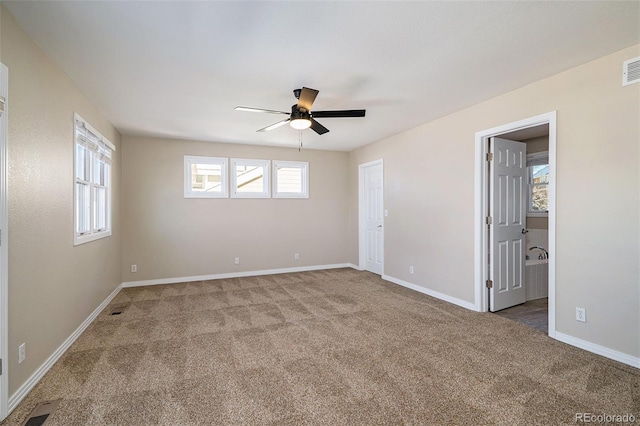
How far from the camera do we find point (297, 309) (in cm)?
386

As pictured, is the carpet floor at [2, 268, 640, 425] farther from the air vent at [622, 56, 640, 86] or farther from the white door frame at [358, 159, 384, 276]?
the white door frame at [358, 159, 384, 276]

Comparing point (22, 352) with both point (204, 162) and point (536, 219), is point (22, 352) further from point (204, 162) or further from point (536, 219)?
point (536, 219)

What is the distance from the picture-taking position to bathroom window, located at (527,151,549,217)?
489 centimetres

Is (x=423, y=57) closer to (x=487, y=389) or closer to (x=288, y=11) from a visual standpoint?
(x=288, y=11)

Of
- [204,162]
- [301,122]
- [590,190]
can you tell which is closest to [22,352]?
[301,122]

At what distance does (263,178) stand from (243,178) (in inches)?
15.3

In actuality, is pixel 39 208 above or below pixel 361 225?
above

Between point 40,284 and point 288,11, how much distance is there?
8.93ft

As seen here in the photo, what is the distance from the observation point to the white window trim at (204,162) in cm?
541

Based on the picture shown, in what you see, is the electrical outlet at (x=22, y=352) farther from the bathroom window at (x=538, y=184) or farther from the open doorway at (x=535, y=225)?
the bathroom window at (x=538, y=184)

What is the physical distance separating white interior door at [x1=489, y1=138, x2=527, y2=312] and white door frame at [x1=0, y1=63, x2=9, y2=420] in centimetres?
446

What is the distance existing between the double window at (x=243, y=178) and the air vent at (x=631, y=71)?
474cm

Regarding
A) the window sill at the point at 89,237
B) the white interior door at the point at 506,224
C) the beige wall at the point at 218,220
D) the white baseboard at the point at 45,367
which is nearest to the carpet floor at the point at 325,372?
the white baseboard at the point at 45,367

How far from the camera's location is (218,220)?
5.62 metres
